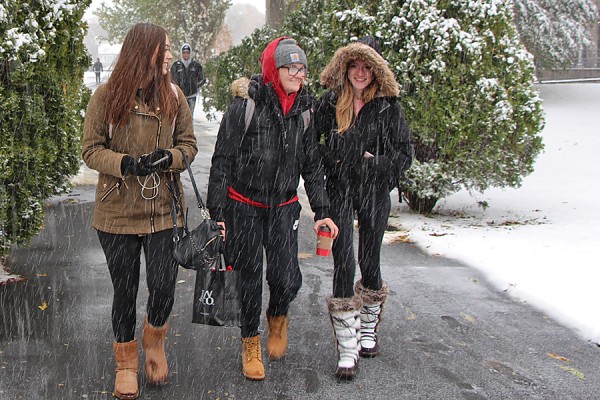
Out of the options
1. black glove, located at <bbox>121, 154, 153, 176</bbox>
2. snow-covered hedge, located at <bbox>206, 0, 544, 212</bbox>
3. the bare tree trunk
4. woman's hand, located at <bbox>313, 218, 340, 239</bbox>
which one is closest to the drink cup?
woman's hand, located at <bbox>313, 218, 340, 239</bbox>

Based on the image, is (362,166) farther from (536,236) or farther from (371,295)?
(536,236)

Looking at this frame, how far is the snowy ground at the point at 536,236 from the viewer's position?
17.8 ft

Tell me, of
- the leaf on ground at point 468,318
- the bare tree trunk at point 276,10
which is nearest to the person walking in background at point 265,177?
the leaf on ground at point 468,318

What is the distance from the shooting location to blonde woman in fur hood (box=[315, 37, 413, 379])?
13.0ft

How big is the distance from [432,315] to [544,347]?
2.87 ft

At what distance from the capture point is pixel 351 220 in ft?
13.2

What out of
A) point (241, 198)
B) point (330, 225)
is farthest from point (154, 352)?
point (330, 225)

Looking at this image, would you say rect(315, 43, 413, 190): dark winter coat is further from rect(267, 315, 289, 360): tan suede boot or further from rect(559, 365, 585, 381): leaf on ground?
rect(559, 365, 585, 381): leaf on ground

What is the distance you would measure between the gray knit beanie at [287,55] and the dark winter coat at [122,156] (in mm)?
712

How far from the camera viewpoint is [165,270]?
3.56m

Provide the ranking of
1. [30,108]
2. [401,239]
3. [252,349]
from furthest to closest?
[401,239] < [30,108] < [252,349]

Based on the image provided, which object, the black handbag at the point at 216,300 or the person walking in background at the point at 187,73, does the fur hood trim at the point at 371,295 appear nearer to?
the black handbag at the point at 216,300

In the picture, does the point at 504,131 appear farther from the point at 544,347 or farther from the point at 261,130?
the point at 261,130

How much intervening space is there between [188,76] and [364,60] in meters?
12.5
